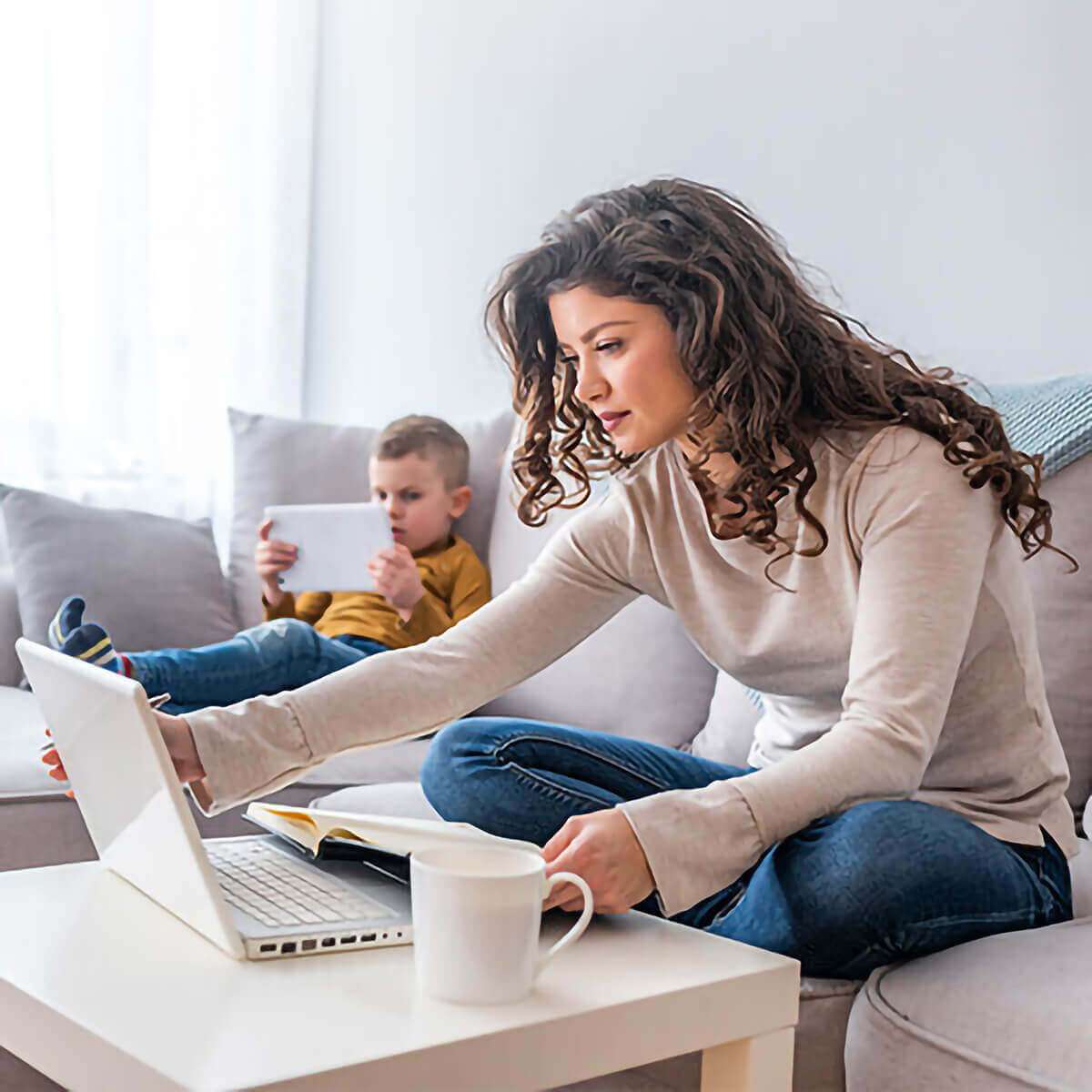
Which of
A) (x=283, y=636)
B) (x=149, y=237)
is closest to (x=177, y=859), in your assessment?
(x=283, y=636)

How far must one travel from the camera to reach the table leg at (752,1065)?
902 mm

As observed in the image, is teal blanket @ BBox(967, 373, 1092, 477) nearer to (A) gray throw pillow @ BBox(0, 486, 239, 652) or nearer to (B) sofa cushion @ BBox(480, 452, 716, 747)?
(B) sofa cushion @ BBox(480, 452, 716, 747)

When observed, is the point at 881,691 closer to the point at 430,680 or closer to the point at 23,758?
the point at 430,680

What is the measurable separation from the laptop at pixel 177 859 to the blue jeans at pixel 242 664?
2.80ft

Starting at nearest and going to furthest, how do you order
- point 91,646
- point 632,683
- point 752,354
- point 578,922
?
point 578,922 < point 752,354 < point 91,646 < point 632,683

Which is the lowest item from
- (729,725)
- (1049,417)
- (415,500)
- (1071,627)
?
(729,725)

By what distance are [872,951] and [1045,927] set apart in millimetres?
176

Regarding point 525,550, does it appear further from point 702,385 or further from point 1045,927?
point 1045,927

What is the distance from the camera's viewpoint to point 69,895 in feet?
3.34

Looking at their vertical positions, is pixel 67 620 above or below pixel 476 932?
below

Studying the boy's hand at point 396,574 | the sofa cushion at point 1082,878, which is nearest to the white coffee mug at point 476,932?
the sofa cushion at point 1082,878

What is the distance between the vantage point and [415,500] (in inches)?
91.3

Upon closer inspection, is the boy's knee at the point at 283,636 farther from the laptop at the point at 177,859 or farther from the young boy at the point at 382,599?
the laptop at the point at 177,859

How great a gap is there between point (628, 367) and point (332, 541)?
A: 104cm
